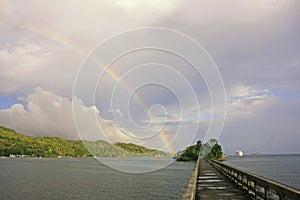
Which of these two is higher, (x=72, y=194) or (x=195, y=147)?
(x=195, y=147)

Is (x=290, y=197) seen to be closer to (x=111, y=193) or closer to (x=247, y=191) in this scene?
(x=247, y=191)

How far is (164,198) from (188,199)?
34.3 meters

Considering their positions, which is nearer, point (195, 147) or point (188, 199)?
point (188, 199)

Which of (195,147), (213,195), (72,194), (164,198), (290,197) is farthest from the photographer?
(195,147)

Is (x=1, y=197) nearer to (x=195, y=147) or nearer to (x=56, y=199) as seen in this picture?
(x=56, y=199)

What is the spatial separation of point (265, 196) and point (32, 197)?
41.2m

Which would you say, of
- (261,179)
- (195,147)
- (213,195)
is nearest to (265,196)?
(261,179)

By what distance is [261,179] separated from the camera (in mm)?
11547

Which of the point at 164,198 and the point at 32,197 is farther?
the point at 32,197

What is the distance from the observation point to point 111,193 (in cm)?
4800

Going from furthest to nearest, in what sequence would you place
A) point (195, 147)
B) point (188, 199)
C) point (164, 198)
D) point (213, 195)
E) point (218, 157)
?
point (195, 147), point (218, 157), point (164, 198), point (213, 195), point (188, 199)

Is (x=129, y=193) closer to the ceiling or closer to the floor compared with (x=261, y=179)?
closer to the floor

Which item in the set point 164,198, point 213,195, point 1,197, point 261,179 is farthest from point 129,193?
point 261,179

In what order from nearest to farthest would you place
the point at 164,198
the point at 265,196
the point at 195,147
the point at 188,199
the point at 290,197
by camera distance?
the point at 290,197 < the point at 188,199 < the point at 265,196 < the point at 164,198 < the point at 195,147
